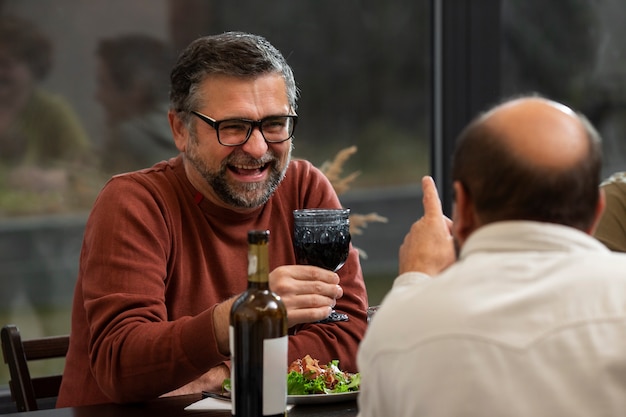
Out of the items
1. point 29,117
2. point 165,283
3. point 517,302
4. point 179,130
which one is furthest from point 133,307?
point 29,117

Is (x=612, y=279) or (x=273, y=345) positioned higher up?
(x=612, y=279)

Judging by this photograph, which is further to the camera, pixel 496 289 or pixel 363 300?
pixel 363 300

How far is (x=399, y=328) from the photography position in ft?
3.79

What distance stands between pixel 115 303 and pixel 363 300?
676mm

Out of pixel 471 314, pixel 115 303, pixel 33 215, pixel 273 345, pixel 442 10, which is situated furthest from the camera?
pixel 442 10

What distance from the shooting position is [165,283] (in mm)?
2355

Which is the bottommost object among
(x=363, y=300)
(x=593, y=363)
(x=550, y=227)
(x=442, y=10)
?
(x=363, y=300)

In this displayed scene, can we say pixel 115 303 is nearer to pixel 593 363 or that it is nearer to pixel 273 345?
pixel 273 345

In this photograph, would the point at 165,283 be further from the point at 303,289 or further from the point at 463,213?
the point at 463,213

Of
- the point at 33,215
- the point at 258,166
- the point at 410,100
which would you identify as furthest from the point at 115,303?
the point at 410,100

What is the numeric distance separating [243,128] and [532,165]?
1.28 metres

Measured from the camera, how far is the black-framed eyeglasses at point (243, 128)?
236 cm

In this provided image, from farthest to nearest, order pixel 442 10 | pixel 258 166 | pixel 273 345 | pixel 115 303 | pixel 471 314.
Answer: pixel 442 10 < pixel 258 166 < pixel 115 303 < pixel 273 345 < pixel 471 314

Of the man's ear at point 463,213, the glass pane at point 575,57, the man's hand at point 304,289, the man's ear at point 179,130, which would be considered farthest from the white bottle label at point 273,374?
the glass pane at point 575,57
